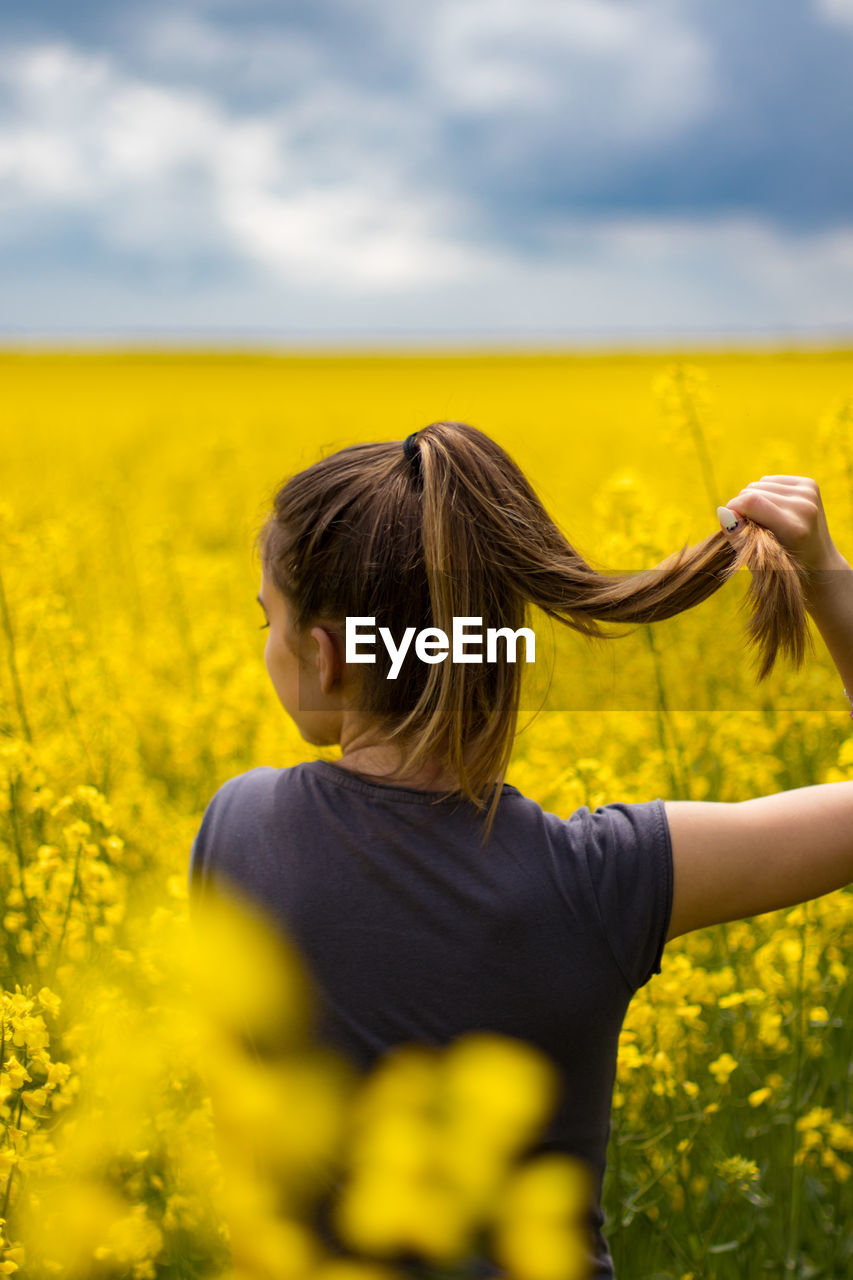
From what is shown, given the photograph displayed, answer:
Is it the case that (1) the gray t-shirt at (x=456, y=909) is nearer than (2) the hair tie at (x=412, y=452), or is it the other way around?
(1) the gray t-shirt at (x=456, y=909)

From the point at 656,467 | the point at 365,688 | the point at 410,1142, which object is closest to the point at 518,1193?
the point at 410,1142

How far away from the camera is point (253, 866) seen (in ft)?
3.58

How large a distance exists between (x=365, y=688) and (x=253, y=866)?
0.21 meters

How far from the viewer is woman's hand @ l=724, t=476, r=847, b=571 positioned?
1116 millimetres

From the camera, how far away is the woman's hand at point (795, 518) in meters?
1.12

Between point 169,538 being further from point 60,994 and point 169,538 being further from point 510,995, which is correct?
point 510,995

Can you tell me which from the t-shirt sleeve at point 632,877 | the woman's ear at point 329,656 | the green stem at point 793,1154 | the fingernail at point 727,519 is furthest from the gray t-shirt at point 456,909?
the green stem at point 793,1154

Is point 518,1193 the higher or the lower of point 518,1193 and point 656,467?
the lower

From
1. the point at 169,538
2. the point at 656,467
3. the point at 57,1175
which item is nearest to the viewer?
the point at 57,1175

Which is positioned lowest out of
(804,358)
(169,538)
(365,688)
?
(365,688)

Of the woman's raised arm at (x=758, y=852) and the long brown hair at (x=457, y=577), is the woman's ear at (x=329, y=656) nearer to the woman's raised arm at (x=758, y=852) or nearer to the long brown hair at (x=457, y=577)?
the long brown hair at (x=457, y=577)

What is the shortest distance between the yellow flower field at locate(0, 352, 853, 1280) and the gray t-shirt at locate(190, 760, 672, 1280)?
0.13ft

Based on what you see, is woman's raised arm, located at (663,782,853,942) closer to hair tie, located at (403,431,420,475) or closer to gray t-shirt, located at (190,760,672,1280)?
Result: gray t-shirt, located at (190,760,672,1280)

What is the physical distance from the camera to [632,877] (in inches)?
41.4
